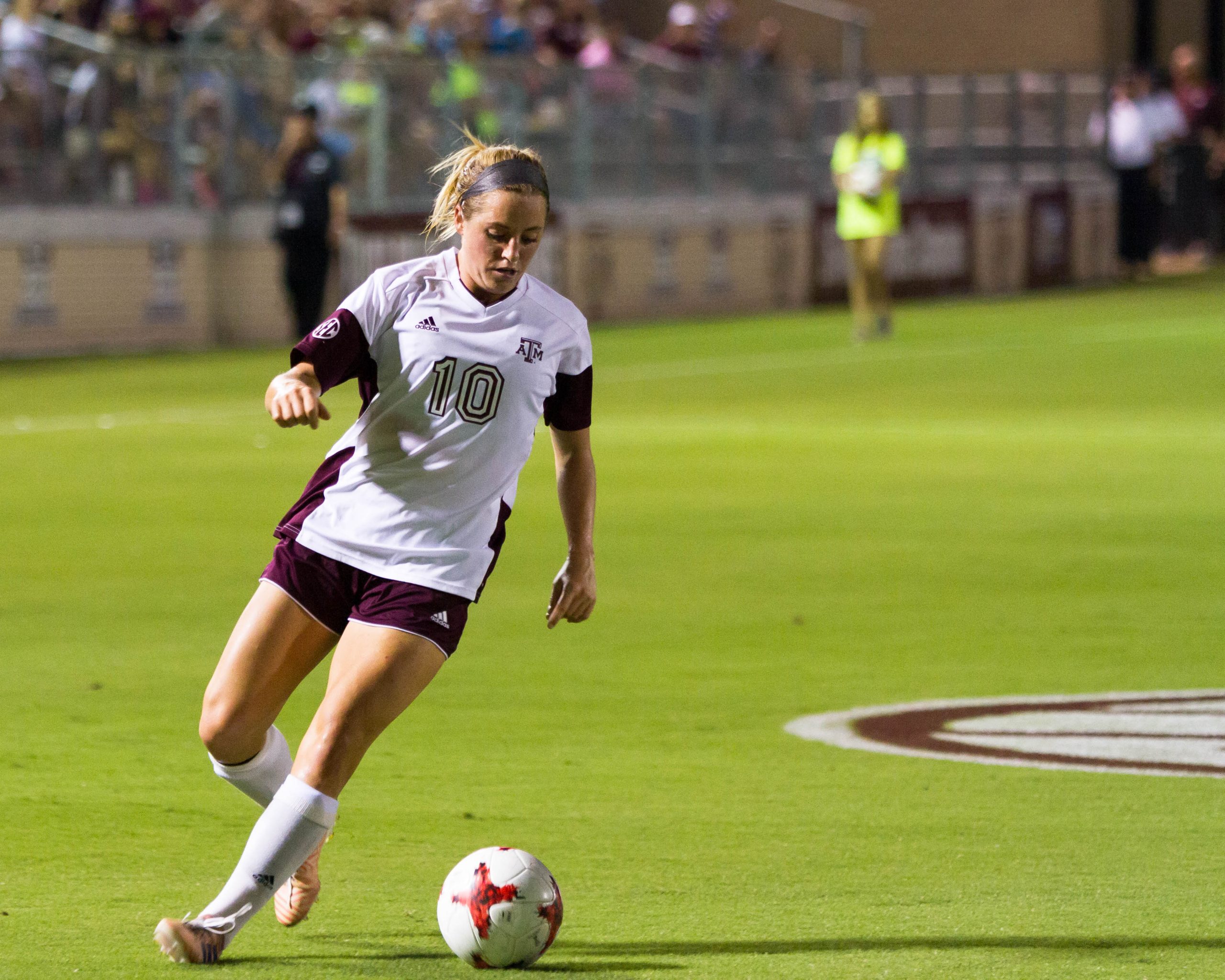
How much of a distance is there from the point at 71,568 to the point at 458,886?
6.77m

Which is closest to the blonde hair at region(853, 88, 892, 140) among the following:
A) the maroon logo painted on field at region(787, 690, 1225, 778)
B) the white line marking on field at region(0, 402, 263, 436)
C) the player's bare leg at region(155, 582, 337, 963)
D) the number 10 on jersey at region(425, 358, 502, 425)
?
the white line marking on field at region(0, 402, 263, 436)

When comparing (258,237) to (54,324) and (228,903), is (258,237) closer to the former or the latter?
(54,324)

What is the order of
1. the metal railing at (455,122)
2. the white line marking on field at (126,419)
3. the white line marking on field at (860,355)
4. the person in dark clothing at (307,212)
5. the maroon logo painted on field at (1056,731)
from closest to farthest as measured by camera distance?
the maroon logo painted on field at (1056,731) → the white line marking on field at (126,419) → the white line marking on field at (860,355) → the metal railing at (455,122) → the person in dark clothing at (307,212)

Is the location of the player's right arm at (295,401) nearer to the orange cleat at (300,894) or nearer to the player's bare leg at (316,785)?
the player's bare leg at (316,785)

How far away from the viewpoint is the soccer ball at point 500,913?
17.1 feet

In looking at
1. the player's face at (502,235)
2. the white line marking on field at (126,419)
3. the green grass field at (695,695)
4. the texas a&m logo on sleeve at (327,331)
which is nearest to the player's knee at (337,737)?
the green grass field at (695,695)

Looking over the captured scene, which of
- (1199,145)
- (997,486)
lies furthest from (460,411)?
(1199,145)

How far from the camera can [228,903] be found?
517cm

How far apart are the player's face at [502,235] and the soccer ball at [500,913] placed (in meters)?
1.27

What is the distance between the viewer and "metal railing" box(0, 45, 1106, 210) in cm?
2508

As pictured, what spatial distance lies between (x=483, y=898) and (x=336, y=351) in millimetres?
1208

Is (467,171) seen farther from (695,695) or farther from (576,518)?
(695,695)

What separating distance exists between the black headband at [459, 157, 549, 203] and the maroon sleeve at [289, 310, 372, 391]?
377 millimetres

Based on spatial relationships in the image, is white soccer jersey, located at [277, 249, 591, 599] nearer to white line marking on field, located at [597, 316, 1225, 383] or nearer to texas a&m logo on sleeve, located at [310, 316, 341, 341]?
texas a&m logo on sleeve, located at [310, 316, 341, 341]
